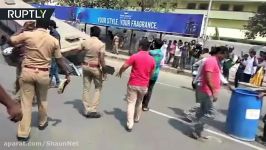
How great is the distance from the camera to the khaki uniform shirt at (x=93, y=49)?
8.00 meters

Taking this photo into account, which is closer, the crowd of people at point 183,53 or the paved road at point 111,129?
the paved road at point 111,129

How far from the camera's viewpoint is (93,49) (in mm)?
7988

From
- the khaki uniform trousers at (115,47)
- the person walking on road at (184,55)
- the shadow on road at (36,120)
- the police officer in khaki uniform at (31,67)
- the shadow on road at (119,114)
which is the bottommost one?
the khaki uniform trousers at (115,47)

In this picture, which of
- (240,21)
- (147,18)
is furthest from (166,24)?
(240,21)

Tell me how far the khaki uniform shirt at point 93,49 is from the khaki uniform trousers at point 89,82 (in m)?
0.15

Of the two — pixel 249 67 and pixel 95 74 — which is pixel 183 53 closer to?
pixel 249 67

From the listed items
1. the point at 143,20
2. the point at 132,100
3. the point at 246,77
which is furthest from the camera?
the point at 143,20

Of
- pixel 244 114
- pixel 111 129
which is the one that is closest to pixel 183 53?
pixel 244 114

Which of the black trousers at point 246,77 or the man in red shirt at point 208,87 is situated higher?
the man in red shirt at point 208,87

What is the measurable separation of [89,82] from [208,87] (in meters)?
2.22

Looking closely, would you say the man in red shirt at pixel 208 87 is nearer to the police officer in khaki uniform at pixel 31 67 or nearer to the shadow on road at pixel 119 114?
the shadow on road at pixel 119 114

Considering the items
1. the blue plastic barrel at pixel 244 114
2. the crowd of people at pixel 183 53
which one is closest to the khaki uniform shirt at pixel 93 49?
the blue plastic barrel at pixel 244 114

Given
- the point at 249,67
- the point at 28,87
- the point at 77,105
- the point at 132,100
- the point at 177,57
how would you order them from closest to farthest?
1. the point at 28,87
2. the point at 132,100
3. the point at 77,105
4. the point at 249,67
5. the point at 177,57

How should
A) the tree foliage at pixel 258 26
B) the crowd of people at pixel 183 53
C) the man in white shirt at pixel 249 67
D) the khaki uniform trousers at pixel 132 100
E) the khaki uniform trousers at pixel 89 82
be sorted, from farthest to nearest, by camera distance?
the tree foliage at pixel 258 26
the crowd of people at pixel 183 53
the man in white shirt at pixel 249 67
the khaki uniform trousers at pixel 89 82
the khaki uniform trousers at pixel 132 100
